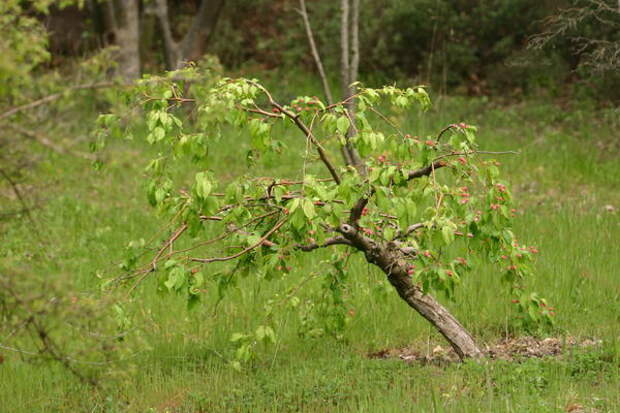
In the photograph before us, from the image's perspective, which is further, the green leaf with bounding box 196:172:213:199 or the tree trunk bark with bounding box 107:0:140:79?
the tree trunk bark with bounding box 107:0:140:79

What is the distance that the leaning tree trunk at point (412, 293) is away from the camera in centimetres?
560

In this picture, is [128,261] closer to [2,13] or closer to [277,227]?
[277,227]

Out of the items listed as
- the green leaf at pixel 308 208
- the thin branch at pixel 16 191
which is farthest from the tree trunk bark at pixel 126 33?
the thin branch at pixel 16 191

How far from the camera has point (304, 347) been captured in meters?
6.87

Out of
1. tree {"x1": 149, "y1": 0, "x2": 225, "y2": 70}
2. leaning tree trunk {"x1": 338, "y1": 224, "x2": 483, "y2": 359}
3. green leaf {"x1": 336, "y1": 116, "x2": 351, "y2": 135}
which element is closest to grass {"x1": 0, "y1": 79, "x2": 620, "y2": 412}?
leaning tree trunk {"x1": 338, "y1": 224, "x2": 483, "y2": 359}

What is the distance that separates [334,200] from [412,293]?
3.89 ft

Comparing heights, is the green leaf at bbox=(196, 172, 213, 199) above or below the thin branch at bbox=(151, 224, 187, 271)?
above

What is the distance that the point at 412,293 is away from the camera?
5.88 meters

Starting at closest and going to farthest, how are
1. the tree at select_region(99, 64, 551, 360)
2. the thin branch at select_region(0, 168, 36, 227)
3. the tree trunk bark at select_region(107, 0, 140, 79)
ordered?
1. the thin branch at select_region(0, 168, 36, 227)
2. the tree at select_region(99, 64, 551, 360)
3. the tree trunk bark at select_region(107, 0, 140, 79)

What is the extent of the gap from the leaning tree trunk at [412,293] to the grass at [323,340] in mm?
228

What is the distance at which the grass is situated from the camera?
518 cm

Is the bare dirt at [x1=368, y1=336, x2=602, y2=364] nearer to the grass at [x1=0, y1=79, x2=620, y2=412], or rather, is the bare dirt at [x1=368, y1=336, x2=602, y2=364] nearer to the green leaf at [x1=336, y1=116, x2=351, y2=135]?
the grass at [x1=0, y1=79, x2=620, y2=412]

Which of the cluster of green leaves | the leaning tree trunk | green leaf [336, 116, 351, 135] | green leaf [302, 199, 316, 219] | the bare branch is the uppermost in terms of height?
the cluster of green leaves

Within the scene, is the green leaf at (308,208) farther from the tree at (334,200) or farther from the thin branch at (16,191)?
the thin branch at (16,191)
